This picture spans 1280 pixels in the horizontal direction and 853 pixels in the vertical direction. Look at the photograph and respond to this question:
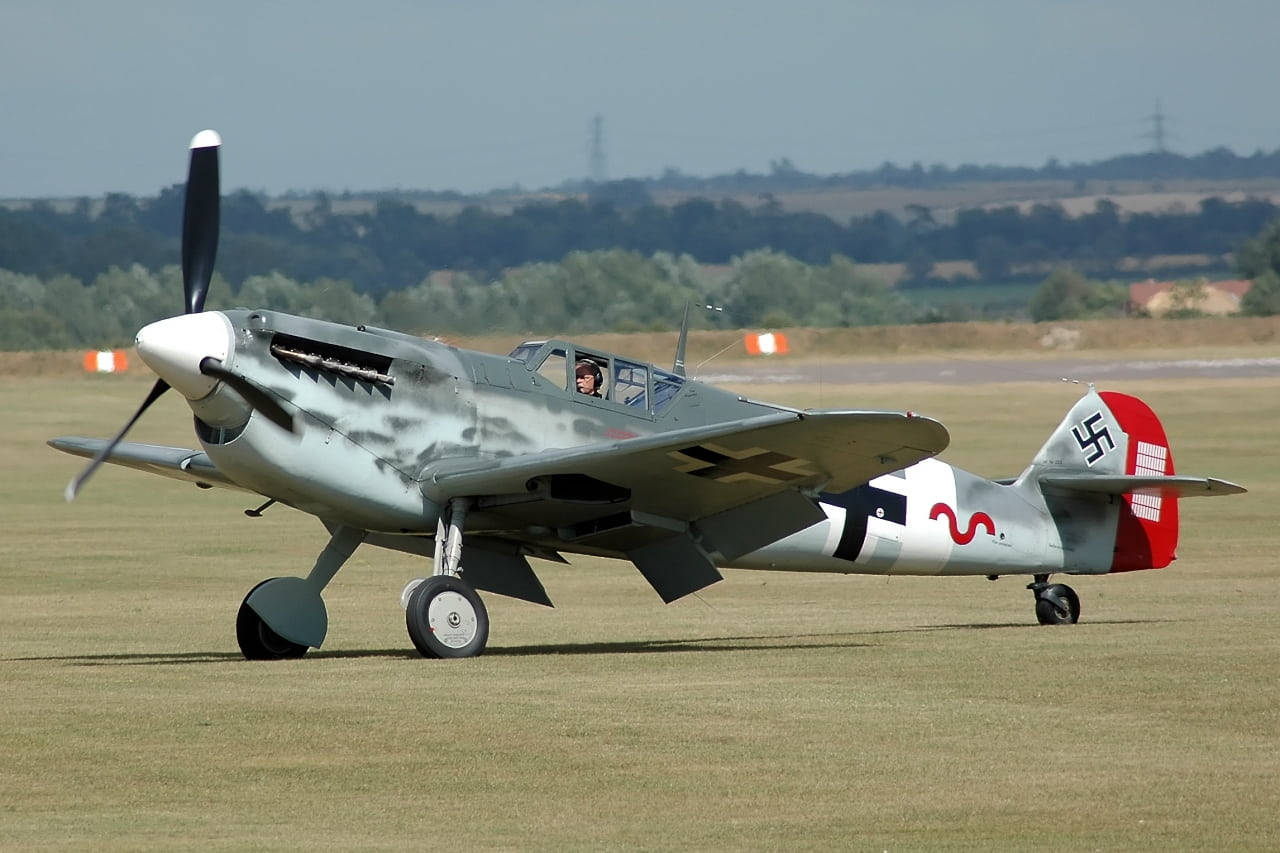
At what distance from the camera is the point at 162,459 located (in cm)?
1559

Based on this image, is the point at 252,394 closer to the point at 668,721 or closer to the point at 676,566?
the point at 676,566

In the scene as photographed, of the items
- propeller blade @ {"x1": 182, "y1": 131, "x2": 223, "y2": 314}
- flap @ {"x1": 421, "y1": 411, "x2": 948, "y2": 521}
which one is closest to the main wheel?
flap @ {"x1": 421, "y1": 411, "x2": 948, "y2": 521}

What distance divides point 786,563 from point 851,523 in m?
0.52

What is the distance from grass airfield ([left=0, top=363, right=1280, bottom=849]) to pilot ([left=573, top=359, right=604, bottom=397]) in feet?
5.54

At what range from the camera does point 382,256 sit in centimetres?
4178

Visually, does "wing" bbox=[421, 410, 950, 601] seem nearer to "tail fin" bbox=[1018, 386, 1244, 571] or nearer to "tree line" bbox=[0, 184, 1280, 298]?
"tail fin" bbox=[1018, 386, 1244, 571]

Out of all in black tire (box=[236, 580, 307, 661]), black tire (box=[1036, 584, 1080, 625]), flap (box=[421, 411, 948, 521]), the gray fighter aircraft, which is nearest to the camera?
flap (box=[421, 411, 948, 521])

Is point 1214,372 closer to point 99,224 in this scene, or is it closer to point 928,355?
point 928,355

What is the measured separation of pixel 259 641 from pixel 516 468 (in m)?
2.06

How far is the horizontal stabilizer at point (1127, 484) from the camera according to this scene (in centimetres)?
1538

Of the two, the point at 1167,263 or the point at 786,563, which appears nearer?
the point at 786,563

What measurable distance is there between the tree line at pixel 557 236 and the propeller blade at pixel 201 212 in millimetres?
3895

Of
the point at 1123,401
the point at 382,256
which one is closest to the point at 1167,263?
the point at 382,256

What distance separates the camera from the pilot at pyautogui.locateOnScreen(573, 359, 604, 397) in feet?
46.6
